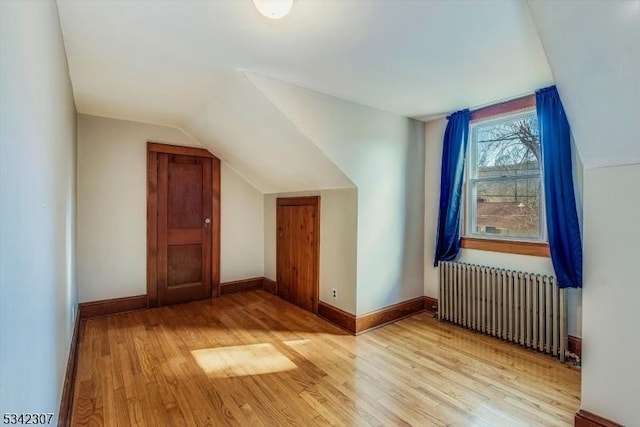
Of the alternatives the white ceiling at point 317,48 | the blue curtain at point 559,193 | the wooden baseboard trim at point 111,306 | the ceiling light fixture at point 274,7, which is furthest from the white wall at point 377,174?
the wooden baseboard trim at point 111,306

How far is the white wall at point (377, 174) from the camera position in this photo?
284cm

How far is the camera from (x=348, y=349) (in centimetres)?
281

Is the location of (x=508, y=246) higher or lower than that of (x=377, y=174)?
lower

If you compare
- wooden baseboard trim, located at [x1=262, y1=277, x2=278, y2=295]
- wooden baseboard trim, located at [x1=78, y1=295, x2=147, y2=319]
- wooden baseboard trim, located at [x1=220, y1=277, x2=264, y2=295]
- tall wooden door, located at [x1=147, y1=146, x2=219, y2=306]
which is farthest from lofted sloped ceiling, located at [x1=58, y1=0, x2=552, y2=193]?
wooden baseboard trim, located at [x1=78, y1=295, x2=147, y2=319]

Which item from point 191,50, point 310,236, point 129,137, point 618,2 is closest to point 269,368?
point 310,236

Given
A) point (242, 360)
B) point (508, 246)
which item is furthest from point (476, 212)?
point (242, 360)

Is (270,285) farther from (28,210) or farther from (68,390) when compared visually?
(28,210)

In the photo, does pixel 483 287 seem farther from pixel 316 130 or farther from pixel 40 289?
pixel 40 289

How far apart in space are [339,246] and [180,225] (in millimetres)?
2180

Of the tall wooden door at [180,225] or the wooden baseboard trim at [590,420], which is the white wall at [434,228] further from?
the tall wooden door at [180,225]

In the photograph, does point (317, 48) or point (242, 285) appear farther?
point (242, 285)

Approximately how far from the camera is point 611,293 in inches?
67.0

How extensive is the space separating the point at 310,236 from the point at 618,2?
10.1 feet

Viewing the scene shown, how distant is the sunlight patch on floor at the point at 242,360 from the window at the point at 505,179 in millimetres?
2324
